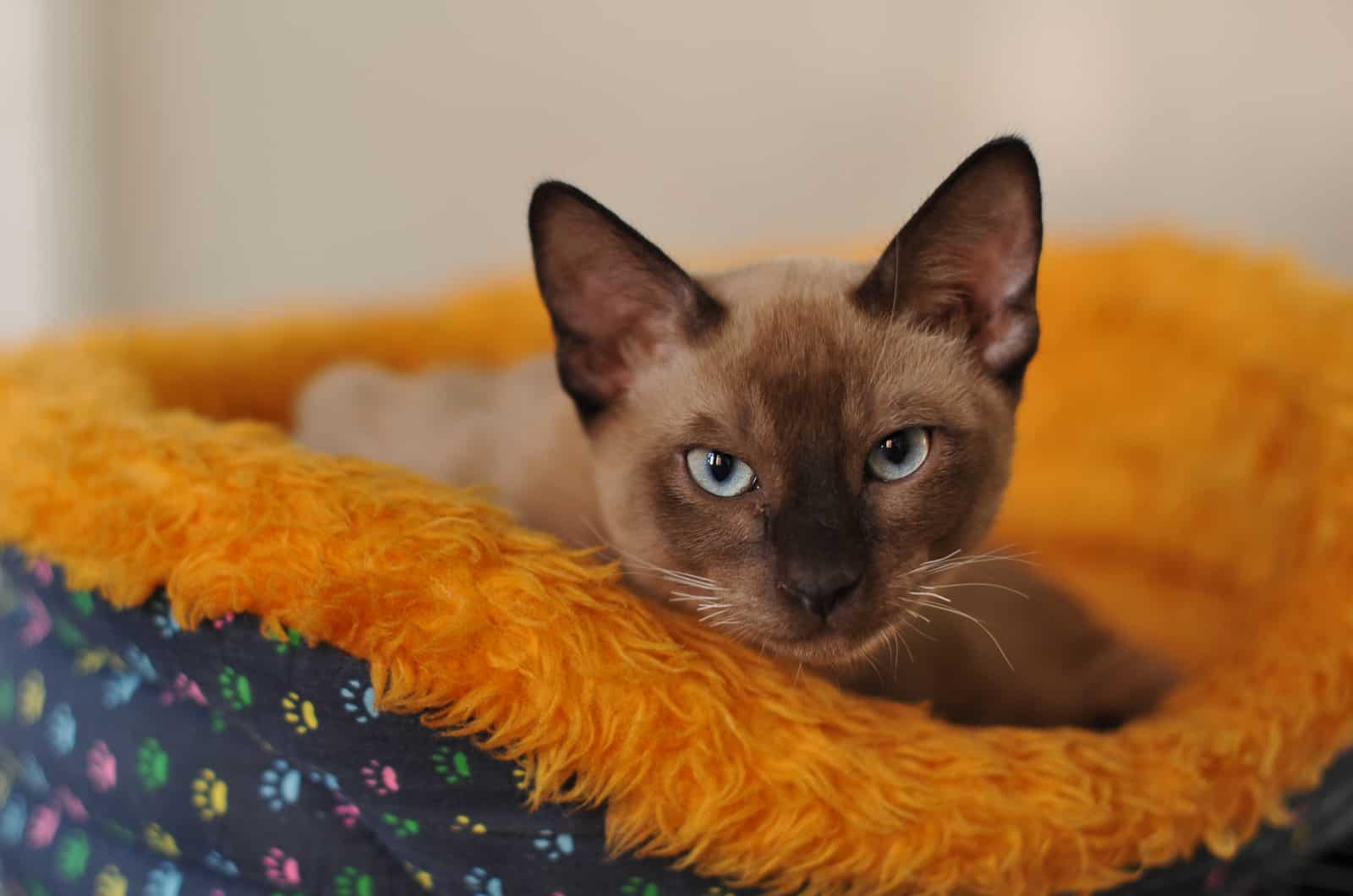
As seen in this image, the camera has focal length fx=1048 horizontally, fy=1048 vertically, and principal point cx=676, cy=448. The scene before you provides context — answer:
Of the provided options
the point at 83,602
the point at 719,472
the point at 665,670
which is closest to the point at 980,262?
the point at 719,472

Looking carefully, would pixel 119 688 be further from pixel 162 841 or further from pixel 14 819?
pixel 14 819

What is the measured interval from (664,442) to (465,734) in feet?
1.02

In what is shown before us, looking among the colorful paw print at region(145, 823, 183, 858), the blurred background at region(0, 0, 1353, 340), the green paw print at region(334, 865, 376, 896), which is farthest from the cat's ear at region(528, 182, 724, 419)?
the blurred background at region(0, 0, 1353, 340)

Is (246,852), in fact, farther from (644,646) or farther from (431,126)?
(431,126)

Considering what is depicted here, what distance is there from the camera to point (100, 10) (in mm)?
2277

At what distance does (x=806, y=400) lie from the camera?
897mm

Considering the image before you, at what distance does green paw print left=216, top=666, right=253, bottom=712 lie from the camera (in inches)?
36.8

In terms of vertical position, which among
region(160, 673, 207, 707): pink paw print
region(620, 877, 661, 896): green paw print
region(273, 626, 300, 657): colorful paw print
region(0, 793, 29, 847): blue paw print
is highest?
region(273, 626, 300, 657): colorful paw print

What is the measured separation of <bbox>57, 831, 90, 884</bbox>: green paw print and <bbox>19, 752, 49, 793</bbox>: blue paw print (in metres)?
0.07

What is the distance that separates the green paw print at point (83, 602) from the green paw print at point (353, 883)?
15.3 inches

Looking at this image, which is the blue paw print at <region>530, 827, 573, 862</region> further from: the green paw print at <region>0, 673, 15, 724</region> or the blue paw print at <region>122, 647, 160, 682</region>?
the green paw print at <region>0, 673, 15, 724</region>

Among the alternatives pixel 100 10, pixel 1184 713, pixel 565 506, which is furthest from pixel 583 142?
pixel 1184 713

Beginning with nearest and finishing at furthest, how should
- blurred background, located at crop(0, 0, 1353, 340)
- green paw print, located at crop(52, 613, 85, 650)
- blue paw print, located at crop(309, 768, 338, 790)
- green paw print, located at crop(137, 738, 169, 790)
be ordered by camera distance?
blue paw print, located at crop(309, 768, 338, 790) < green paw print, located at crop(137, 738, 169, 790) < green paw print, located at crop(52, 613, 85, 650) < blurred background, located at crop(0, 0, 1353, 340)

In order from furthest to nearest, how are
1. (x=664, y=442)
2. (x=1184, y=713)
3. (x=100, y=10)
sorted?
(x=100, y=10)
(x=1184, y=713)
(x=664, y=442)
